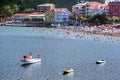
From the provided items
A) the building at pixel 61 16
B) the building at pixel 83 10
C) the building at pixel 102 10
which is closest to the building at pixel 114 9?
the building at pixel 102 10

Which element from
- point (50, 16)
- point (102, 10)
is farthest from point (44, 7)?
point (102, 10)

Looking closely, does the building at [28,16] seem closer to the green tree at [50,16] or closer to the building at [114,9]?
the green tree at [50,16]

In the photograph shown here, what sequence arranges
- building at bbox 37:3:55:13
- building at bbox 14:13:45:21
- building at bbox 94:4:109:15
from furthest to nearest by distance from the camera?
building at bbox 37:3:55:13
building at bbox 14:13:45:21
building at bbox 94:4:109:15

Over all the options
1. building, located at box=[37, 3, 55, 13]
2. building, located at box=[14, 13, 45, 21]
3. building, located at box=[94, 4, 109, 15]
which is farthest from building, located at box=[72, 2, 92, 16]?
building, located at box=[37, 3, 55, 13]

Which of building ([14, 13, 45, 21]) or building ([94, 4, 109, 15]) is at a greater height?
building ([94, 4, 109, 15])

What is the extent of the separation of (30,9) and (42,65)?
86.4 m

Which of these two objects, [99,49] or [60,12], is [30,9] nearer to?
[60,12]

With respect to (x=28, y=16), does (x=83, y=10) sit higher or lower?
higher

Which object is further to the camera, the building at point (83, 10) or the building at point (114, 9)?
the building at point (83, 10)

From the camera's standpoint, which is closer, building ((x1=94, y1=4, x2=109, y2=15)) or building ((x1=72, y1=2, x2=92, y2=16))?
building ((x1=94, y1=4, x2=109, y2=15))

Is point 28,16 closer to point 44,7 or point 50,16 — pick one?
point 50,16

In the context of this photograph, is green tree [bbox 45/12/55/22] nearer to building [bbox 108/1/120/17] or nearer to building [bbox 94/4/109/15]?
building [bbox 94/4/109/15]

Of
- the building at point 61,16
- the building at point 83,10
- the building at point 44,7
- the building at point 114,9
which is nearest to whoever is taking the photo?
the building at point 114,9

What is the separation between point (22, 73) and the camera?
30.4m
